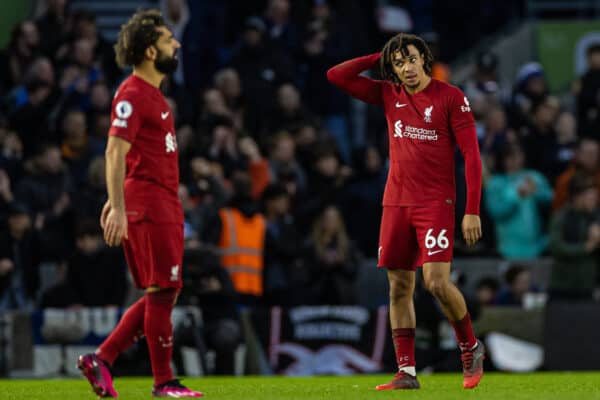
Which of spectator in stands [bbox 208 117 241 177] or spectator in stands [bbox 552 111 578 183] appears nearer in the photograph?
spectator in stands [bbox 208 117 241 177]

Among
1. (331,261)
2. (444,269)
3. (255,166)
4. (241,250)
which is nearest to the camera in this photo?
(444,269)

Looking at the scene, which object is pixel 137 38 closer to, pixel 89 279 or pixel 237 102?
pixel 89 279

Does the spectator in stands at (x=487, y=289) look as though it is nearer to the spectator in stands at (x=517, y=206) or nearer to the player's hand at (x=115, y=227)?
the spectator in stands at (x=517, y=206)

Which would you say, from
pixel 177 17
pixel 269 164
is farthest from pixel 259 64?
pixel 269 164

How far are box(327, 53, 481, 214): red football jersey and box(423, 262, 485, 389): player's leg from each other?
459mm

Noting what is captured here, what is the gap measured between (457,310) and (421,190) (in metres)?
0.82

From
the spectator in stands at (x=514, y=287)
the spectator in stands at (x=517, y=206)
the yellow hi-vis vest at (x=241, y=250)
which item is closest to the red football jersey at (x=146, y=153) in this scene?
→ the yellow hi-vis vest at (x=241, y=250)

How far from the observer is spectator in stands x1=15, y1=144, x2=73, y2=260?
15.2 metres

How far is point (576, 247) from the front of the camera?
15.6 metres

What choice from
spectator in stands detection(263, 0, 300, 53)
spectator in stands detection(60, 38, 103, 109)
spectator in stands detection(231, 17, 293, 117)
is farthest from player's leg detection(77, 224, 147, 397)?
spectator in stands detection(263, 0, 300, 53)

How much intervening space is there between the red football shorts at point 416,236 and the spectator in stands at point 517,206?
7.14 m

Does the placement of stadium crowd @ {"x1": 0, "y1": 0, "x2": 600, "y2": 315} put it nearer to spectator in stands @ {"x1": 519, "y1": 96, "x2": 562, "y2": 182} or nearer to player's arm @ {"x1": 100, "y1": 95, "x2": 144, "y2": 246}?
spectator in stands @ {"x1": 519, "y1": 96, "x2": 562, "y2": 182}

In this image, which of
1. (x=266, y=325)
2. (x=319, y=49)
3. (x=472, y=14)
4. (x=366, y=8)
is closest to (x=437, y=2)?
(x=472, y=14)

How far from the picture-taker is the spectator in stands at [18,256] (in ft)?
49.4
